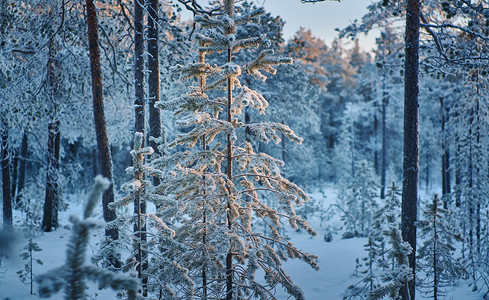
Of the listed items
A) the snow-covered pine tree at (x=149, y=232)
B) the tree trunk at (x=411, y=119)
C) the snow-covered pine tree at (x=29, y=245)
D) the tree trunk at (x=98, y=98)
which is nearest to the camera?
the snow-covered pine tree at (x=149, y=232)

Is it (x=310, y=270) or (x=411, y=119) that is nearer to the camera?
(x=411, y=119)

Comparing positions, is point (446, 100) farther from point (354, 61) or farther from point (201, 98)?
point (201, 98)

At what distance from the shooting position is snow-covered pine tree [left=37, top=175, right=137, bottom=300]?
5.78ft

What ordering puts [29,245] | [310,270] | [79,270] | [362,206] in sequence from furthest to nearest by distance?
[362,206]
[310,270]
[29,245]
[79,270]

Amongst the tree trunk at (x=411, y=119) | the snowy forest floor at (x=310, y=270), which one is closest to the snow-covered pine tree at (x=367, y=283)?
the snowy forest floor at (x=310, y=270)

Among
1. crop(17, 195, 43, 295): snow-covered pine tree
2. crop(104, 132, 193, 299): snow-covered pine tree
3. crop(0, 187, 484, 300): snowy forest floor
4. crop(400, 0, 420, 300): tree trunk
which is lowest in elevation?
crop(0, 187, 484, 300): snowy forest floor

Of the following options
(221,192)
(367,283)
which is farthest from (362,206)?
(221,192)

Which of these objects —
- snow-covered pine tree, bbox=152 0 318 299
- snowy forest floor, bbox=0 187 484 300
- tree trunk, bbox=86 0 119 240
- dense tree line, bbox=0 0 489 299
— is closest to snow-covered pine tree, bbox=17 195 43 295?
snowy forest floor, bbox=0 187 484 300

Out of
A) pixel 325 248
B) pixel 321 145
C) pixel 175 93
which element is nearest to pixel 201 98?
pixel 325 248

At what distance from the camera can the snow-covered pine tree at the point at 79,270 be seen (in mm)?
1763

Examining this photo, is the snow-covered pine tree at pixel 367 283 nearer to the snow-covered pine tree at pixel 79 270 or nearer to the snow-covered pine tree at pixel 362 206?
the snow-covered pine tree at pixel 362 206

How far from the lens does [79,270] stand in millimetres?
1862

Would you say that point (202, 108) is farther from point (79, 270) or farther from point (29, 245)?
point (29, 245)

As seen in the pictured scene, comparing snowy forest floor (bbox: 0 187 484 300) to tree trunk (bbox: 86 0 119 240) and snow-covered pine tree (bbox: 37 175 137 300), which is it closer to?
tree trunk (bbox: 86 0 119 240)
